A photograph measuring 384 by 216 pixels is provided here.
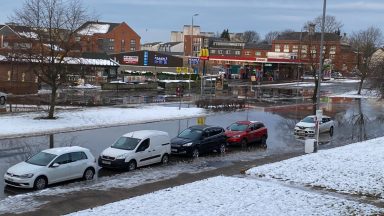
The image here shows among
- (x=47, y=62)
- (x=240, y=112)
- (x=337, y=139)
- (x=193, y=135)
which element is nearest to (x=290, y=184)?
(x=193, y=135)

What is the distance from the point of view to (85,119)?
35656 millimetres

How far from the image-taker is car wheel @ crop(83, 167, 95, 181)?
19.4 metres

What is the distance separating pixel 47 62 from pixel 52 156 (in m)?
19.0

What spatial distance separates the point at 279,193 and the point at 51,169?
8026mm

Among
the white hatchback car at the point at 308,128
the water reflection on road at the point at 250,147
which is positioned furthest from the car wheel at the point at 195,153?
the white hatchback car at the point at 308,128

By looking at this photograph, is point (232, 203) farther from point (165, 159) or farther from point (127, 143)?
point (165, 159)

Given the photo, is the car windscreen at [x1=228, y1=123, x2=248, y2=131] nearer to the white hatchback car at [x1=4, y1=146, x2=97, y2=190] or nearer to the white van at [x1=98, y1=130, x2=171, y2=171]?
the white van at [x1=98, y1=130, x2=171, y2=171]

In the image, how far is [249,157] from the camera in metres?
25.3

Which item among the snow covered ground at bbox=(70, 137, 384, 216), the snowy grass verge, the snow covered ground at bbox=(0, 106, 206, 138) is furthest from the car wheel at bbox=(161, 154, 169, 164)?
the snow covered ground at bbox=(0, 106, 206, 138)

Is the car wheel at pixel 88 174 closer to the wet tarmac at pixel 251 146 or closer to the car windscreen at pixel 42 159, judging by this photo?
the wet tarmac at pixel 251 146

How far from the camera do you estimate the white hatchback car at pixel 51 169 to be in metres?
17.4

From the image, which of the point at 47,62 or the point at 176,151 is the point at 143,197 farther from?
the point at 47,62

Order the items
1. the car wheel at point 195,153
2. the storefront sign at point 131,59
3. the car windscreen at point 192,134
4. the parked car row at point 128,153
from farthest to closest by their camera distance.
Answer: the storefront sign at point 131,59, the car windscreen at point 192,134, the car wheel at point 195,153, the parked car row at point 128,153

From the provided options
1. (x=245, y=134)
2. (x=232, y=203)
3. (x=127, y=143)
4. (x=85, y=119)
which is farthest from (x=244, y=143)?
(x=232, y=203)
